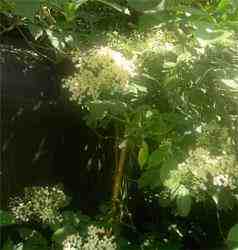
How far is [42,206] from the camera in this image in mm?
1822

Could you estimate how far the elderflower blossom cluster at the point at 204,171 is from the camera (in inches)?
56.5

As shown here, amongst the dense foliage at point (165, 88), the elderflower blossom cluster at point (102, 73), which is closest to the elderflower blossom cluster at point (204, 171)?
the dense foliage at point (165, 88)

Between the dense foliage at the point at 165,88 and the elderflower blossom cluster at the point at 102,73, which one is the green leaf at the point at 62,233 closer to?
the dense foliage at the point at 165,88

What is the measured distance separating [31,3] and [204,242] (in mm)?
1295

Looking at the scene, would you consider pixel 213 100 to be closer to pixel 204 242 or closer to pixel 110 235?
pixel 110 235

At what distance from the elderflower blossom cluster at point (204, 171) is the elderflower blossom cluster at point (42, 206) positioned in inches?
19.2

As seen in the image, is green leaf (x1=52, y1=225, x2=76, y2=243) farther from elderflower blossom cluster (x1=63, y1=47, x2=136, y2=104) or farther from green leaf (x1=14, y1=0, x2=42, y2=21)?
green leaf (x1=14, y1=0, x2=42, y2=21)

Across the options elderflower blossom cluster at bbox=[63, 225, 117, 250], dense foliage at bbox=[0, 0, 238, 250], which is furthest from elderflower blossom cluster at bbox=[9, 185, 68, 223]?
elderflower blossom cluster at bbox=[63, 225, 117, 250]

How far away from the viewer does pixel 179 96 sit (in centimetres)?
150

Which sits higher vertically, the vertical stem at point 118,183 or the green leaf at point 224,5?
the green leaf at point 224,5

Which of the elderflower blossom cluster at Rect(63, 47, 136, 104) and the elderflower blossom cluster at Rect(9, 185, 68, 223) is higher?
the elderflower blossom cluster at Rect(63, 47, 136, 104)

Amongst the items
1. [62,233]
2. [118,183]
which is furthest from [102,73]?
[118,183]

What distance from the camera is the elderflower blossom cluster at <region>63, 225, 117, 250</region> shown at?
1.58 metres

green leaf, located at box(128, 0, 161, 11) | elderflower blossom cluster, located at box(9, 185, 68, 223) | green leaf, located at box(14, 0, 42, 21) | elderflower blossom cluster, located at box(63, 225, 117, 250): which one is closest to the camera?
green leaf, located at box(14, 0, 42, 21)
